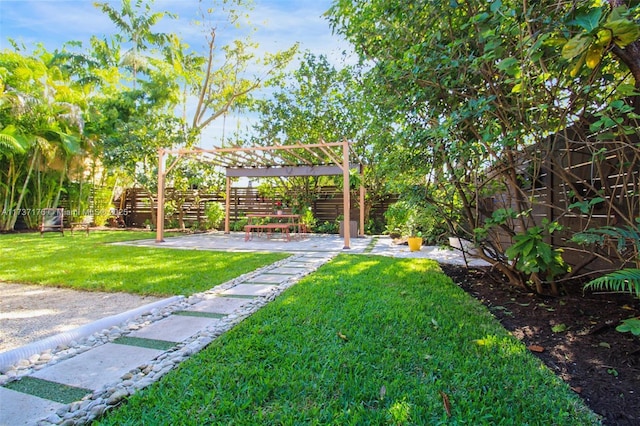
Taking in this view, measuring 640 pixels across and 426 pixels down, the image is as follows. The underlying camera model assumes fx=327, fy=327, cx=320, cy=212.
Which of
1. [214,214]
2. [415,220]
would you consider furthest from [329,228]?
[415,220]

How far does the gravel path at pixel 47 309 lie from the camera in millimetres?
2541

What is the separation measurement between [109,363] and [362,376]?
1529mm

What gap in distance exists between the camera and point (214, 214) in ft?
41.8

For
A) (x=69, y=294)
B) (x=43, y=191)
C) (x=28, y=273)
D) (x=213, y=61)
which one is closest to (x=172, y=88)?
(x=213, y=61)

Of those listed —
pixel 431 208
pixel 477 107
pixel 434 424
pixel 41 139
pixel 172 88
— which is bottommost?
pixel 434 424

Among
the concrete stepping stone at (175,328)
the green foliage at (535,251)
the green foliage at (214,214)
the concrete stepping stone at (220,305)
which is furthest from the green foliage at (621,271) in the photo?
the green foliage at (214,214)

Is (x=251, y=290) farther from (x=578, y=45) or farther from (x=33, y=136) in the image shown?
(x=33, y=136)

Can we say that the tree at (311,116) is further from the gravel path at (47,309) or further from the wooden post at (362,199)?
the gravel path at (47,309)

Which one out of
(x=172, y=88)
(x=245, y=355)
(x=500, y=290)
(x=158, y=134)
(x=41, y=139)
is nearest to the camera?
(x=245, y=355)

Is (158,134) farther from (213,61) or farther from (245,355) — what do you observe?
(245,355)

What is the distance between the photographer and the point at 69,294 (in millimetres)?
3625

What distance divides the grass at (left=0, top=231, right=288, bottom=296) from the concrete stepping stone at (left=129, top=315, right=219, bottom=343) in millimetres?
868

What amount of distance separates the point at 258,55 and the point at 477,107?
15.1 meters

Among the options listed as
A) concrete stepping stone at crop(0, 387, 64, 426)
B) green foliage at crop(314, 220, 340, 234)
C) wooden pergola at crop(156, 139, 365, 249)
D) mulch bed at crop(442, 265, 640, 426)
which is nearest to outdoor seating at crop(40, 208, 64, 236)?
wooden pergola at crop(156, 139, 365, 249)
